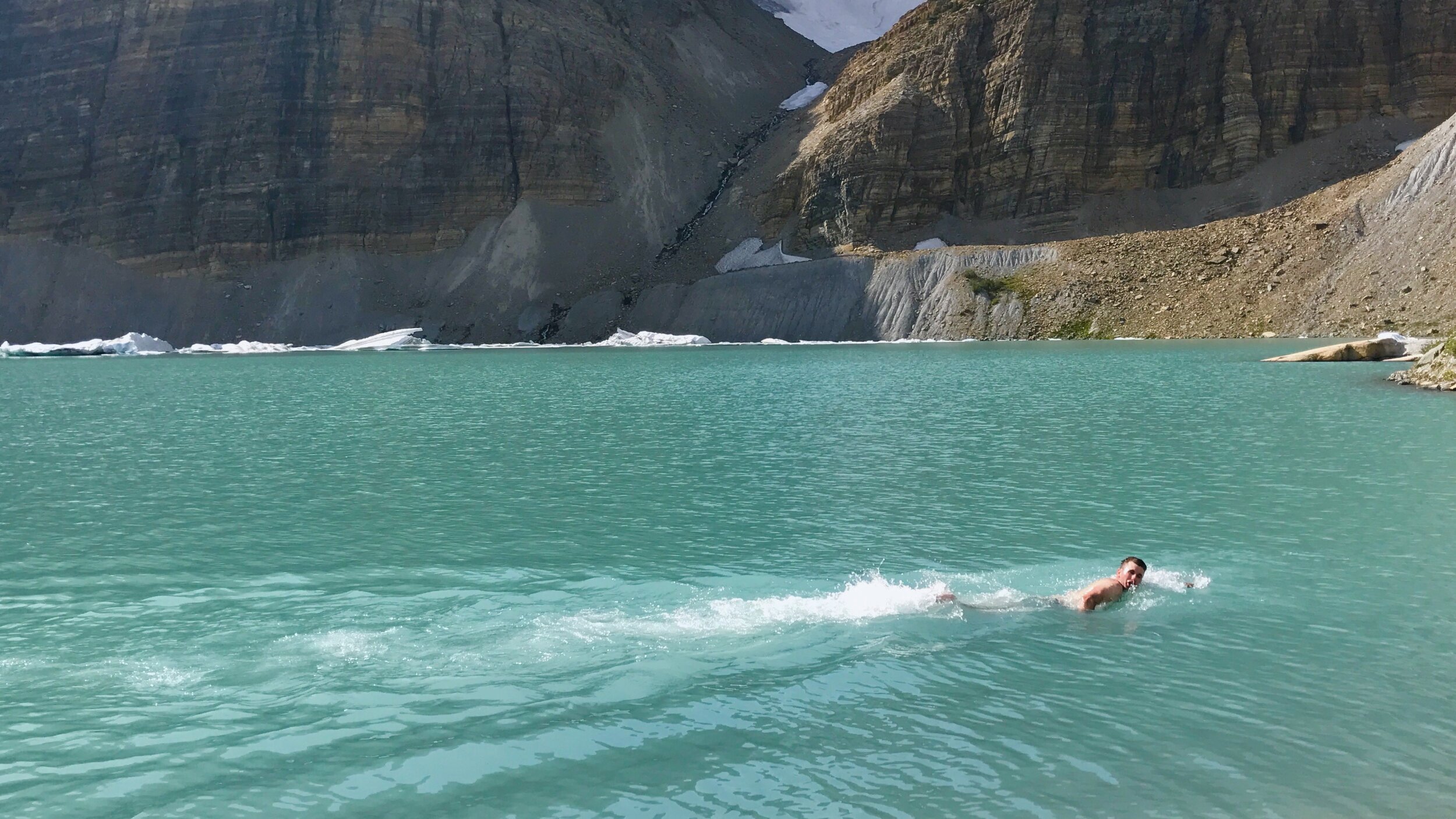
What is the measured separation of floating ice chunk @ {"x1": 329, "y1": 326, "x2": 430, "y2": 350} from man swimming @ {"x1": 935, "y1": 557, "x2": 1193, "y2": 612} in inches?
3520

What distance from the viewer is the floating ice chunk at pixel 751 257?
10006 cm

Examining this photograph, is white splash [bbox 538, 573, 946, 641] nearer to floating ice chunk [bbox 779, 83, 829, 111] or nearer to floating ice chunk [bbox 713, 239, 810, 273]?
floating ice chunk [bbox 713, 239, 810, 273]

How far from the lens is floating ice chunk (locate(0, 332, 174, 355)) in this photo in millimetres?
91625

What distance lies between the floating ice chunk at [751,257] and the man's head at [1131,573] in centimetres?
8620

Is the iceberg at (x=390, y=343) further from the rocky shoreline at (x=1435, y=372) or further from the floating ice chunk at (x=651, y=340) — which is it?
the rocky shoreline at (x=1435, y=372)

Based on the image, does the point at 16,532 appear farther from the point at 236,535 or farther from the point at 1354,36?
the point at 1354,36

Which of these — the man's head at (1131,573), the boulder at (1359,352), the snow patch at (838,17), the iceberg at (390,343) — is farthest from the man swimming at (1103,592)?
the snow patch at (838,17)

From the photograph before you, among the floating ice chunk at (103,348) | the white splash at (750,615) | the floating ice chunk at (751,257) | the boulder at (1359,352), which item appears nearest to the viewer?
the white splash at (750,615)

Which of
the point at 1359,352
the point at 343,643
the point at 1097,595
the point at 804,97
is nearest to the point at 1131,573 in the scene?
the point at 1097,595

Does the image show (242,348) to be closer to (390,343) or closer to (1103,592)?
(390,343)

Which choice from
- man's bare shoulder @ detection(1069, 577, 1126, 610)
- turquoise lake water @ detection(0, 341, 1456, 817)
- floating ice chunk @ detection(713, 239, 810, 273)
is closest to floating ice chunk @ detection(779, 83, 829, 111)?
floating ice chunk @ detection(713, 239, 810, 273)

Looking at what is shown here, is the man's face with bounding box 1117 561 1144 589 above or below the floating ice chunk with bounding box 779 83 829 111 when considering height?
below

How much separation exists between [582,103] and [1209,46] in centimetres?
5755

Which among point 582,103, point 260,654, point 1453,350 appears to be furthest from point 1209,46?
point 260,654
